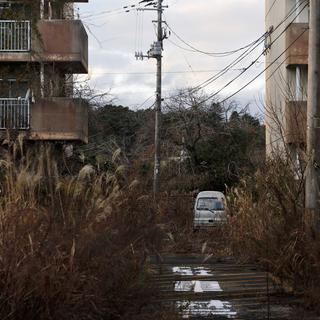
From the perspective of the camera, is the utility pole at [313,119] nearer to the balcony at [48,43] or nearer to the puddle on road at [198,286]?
the puddle on road at [198,286]

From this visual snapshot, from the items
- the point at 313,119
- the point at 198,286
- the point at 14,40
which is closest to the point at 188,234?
the point at 14,40

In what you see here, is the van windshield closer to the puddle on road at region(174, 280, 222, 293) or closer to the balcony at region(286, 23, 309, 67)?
the balcony at region(286, 23, 309, 67)

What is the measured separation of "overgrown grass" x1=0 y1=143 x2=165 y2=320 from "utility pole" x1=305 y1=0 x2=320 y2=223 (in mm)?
3362

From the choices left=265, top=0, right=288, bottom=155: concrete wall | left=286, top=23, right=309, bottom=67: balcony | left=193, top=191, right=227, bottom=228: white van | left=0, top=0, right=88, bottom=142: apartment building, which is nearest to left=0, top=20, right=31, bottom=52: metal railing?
left=0, top=0, right=88, bottom=142: apartment building

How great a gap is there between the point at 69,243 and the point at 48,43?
1939cm

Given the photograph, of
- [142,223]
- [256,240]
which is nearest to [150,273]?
[142,223]

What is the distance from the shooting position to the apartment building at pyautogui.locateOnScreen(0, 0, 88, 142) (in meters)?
25.1

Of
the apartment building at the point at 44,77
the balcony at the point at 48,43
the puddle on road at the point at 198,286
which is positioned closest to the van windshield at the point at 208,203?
the apartment building at the point at 44,77

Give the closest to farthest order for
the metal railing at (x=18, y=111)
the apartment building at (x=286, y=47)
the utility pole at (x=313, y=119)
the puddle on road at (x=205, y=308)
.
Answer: the puddle on road at (x=205, y=308) < the utility pole at (x=313, y=119) < the metal railing at (x=18, y=111) < the apartment building at (x=286, y=47)

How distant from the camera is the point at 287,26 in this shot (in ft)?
86.6

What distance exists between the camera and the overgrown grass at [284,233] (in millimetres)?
10211

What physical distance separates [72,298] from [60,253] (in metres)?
0.48

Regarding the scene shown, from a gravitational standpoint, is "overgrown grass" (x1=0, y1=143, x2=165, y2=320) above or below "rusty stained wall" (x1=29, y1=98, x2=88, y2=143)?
below

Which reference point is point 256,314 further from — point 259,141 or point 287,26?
point 259,141
